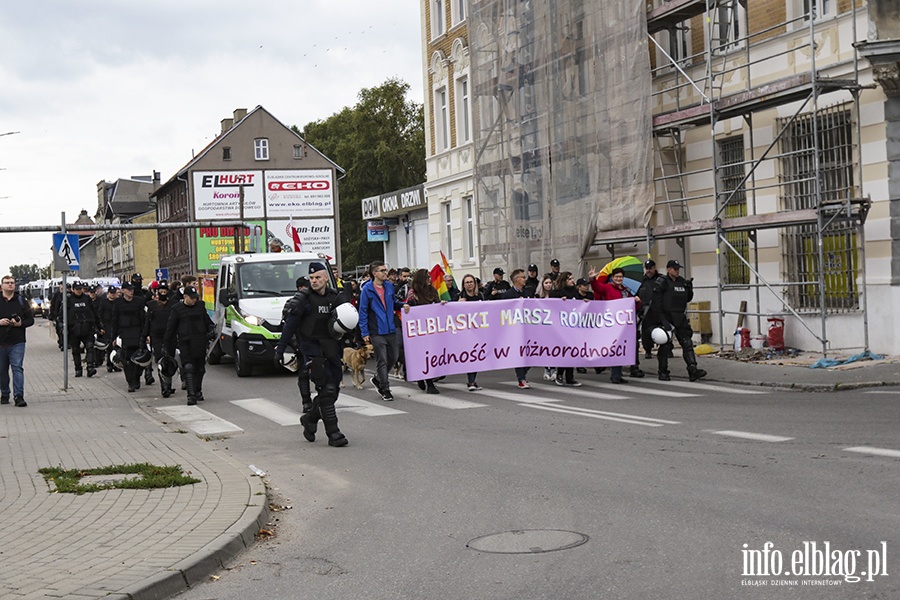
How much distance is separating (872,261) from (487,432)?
9.12m

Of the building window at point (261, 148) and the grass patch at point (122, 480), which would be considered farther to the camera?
the building window at point (261, 148)

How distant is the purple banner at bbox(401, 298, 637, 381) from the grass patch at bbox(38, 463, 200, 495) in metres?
7.86

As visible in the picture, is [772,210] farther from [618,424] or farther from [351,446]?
[351,446]

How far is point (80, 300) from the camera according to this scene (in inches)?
933

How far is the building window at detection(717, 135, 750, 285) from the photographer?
2192cm

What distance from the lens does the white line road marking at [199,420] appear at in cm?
1372

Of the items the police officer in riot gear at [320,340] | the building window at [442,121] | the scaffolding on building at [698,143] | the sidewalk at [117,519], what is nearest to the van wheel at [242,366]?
the sidewalk at [117,519]

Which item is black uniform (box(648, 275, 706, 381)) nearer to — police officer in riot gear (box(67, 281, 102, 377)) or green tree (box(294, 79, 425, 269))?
police officer in riot gear (box(67, 281, 102, 377))

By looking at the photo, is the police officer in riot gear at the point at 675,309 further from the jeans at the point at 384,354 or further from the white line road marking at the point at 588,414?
the jeans at the point at 384,354

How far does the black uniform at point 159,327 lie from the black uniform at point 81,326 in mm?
5143

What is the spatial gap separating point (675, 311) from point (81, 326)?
12696 mm

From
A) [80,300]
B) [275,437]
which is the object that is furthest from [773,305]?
[80,300]

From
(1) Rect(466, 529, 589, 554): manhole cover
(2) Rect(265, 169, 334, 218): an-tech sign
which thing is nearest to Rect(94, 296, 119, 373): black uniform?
(1) Rect(466, 529, 589, 554): manhole cover

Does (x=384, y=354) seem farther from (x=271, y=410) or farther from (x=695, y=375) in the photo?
(x=695, y=375)
